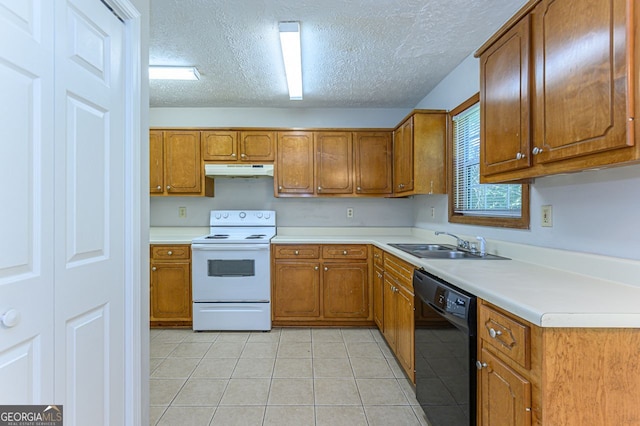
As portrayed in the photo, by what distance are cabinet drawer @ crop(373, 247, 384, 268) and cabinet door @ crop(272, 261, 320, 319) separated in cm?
61

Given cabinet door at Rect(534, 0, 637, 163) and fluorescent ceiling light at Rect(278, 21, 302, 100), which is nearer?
cabinet door at Rect(534, 0, 637, 163)

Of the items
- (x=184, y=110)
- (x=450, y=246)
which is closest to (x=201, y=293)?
(x=184, y=110)

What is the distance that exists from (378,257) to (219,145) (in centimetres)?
217

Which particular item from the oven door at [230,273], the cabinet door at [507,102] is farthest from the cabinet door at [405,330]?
the oven door at [230,273]

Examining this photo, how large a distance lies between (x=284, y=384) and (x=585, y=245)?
2029mm

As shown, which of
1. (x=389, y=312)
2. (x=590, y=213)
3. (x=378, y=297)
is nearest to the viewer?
(x=590, y=213)

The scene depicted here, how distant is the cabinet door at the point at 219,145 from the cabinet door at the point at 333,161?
97 centimetres

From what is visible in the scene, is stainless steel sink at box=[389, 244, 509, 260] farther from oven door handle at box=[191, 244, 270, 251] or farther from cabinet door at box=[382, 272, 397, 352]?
oven door handle at box=[191, 244, 270, 251]

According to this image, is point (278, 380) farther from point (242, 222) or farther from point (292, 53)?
point (292, 53)

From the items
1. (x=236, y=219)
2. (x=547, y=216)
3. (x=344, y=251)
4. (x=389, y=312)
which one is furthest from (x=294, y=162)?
(x=547, y=216)

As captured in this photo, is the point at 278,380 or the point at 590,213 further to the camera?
the point at 278,380

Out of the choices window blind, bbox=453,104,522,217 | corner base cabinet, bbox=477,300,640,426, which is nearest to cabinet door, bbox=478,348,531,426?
corner base cabinet, bbox=477,300,640,426

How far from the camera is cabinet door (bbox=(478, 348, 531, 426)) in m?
1.00

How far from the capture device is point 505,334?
110 centimetres
